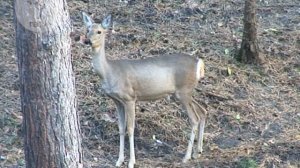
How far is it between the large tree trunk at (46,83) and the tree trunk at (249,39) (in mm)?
5173

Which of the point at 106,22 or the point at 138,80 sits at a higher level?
the point at 106,22

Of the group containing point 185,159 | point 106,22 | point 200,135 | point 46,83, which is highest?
point 106,22

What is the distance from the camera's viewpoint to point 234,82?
11.0m

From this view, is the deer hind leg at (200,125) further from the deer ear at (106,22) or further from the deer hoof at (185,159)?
the deer ear at (106,22)

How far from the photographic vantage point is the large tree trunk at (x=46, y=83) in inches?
246

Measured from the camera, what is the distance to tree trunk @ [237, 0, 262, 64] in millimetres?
11188

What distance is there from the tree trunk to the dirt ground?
14cm

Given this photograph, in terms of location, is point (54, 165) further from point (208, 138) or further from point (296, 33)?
point (296, 33)

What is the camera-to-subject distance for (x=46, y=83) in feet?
20.8

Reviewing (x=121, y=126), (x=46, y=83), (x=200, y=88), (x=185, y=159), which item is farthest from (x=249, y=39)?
(x=46, y=83)

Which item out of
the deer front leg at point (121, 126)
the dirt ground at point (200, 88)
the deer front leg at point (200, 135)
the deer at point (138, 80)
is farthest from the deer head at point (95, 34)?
the deer front leg at point (200, 135)

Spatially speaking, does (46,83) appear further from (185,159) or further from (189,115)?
(189,115)

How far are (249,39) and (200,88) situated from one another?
114 centimetres

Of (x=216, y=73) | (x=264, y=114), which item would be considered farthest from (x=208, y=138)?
(x=216, y=73)
